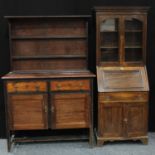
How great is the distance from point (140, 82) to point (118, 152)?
0.93 m

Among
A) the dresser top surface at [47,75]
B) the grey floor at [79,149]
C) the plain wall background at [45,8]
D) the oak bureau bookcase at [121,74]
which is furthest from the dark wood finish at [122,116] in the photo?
the plain wall background at [45,8]

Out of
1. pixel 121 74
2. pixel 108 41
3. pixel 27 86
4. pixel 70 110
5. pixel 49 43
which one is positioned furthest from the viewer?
pixel 49 43

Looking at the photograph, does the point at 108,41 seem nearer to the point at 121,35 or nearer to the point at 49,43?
the point at 121,35

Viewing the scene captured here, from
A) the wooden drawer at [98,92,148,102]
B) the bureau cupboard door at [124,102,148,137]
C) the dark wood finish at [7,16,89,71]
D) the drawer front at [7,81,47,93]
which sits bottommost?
the bureau cupboard door at [124,102,148,137]

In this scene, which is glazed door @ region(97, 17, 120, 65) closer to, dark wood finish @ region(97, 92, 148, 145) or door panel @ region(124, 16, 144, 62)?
door panel @ region(124, 16, 144, 62)

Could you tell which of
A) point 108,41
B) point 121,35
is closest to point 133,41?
point 121,35

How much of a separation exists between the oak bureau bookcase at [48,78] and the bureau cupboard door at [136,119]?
49 centimetres

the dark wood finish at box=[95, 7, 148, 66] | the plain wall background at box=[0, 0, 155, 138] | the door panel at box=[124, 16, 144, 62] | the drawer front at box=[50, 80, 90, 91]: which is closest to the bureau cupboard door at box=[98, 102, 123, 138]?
the drawer front at box=[50, 80, 90, 91]

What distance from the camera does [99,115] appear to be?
12.6 feet

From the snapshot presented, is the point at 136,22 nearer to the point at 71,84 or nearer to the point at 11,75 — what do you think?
the point at 71,84

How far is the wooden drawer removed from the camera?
3789mm

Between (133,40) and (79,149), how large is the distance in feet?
5.28

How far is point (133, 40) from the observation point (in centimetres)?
401

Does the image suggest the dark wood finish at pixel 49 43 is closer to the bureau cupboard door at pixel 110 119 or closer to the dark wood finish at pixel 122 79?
the dark wood finish at pixel 122 79
